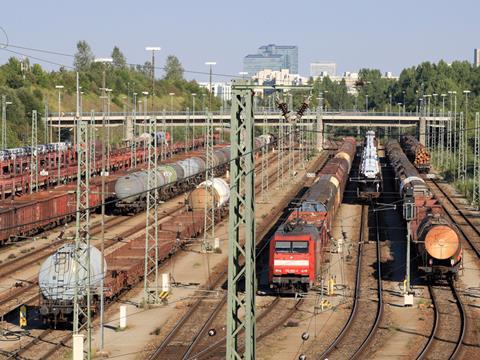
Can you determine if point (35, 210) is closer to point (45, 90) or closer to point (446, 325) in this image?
point (446, 325)

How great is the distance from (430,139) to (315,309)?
11015 centimetres

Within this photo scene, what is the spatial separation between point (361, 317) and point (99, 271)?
9977 mm

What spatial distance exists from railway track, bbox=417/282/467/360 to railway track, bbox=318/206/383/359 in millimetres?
2083

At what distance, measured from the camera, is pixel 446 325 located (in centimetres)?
3734

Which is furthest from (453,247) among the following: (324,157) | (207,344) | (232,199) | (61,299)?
(324,157)

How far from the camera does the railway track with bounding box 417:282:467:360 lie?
33.2 metres

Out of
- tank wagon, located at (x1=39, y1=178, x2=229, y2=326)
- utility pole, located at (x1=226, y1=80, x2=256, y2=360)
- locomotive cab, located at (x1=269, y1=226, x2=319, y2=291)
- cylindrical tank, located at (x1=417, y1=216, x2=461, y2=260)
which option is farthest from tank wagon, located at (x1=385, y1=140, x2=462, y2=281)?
utility pole, located at (x1=226, y1=80, x2=256, y2=360)

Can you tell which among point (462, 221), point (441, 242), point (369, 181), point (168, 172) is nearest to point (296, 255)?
point (441, 242)

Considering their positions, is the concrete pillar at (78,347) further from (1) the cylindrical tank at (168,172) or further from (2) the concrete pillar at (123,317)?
(1) the cylindrical tank at (168,172)

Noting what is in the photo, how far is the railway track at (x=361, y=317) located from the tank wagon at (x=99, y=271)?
864 cm

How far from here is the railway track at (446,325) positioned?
3322 cm

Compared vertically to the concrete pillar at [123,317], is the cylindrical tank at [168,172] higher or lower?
higher

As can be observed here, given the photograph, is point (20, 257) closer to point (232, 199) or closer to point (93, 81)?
point (232, 199)

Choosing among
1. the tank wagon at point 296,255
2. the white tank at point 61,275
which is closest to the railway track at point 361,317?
the tank wagon at point 296,255
